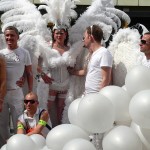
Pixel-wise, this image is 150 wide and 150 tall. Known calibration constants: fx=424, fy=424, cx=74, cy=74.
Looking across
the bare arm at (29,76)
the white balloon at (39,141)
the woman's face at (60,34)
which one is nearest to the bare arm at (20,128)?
the white balloon at (39,141)

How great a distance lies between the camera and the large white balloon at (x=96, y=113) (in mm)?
3016

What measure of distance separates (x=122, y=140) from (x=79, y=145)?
1.00 feet

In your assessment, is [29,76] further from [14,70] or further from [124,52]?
[124,52]

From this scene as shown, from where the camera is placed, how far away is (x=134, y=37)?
15.0 feet

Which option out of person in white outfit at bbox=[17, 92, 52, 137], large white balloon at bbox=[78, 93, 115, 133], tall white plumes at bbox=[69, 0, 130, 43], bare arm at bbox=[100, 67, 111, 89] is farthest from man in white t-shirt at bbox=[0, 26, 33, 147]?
large white balloon at bbox=[78, 93, 115, 133]

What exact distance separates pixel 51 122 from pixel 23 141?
57.4 inches

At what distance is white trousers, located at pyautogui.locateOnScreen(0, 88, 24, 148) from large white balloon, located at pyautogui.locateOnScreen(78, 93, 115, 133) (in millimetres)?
1569

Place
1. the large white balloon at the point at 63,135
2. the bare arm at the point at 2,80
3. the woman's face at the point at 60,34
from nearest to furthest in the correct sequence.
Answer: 1. the large white balloon at the point at 63,135
2. the bare arm at the point at 2,80
3. the woman's face at the point at 60,34

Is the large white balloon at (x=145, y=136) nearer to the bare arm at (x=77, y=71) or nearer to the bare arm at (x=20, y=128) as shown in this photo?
the bare arm at (x=20, y=128)

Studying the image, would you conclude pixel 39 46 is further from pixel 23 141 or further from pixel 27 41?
pixel 23 141

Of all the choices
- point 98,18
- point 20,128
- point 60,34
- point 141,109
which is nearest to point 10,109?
point 20,128

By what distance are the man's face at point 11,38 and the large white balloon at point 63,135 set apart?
1.54 meters

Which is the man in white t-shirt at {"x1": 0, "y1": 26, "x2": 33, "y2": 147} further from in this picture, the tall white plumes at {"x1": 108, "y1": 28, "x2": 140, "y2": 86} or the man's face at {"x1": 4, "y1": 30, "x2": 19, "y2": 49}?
the tall white plumes at {"x1": 108, "y1": 28, "x2": 140, "y2": 86}

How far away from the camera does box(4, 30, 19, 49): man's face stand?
4410 mm
